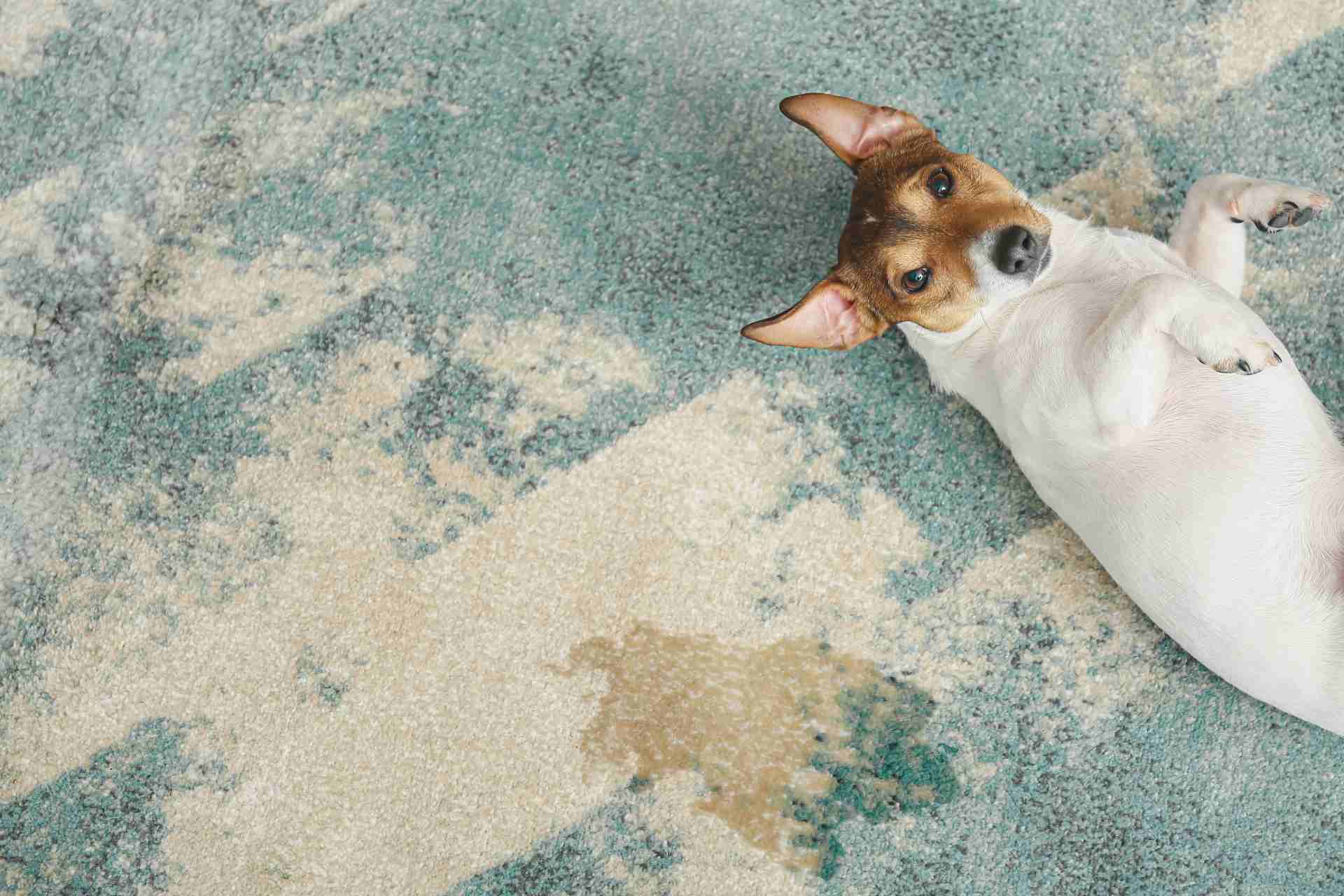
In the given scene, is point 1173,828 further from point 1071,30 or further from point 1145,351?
point 1071,30

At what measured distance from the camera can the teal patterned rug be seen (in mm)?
2232

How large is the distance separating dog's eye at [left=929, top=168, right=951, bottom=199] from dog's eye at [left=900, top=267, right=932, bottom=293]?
15cm

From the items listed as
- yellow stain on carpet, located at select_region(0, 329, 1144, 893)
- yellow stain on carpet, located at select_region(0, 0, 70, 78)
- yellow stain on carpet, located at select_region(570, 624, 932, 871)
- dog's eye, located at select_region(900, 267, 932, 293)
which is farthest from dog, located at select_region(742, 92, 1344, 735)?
yellow stain on carpet, located at select_region(0, 0, 70, 78)

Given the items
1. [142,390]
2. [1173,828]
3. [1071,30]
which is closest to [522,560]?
[142,390]

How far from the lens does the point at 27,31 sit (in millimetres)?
2297

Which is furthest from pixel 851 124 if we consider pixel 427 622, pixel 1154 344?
pixel 427 622

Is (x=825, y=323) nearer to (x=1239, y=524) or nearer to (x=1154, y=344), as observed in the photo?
(x=1154, y=344)

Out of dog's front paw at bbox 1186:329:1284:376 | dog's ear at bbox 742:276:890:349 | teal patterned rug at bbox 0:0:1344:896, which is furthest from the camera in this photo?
teal patterned rug at bbox 0:0:1344:896

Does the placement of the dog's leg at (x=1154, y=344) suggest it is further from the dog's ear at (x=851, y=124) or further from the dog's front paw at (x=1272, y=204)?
the dog's ear at (x=851, y=124)

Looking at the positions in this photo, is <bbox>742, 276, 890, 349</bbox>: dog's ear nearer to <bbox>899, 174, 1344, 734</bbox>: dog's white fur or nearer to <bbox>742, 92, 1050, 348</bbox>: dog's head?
<bbox>742, 92, 1050, 348</bbox>: dog's head

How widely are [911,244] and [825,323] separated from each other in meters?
A: 0.22

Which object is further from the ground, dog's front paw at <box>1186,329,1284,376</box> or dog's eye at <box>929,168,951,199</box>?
dog's eye at <box>929,168,951,199</box>

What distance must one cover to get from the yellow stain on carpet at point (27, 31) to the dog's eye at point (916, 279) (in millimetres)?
2042

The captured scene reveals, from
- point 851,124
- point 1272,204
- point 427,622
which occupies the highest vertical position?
point 851,124
